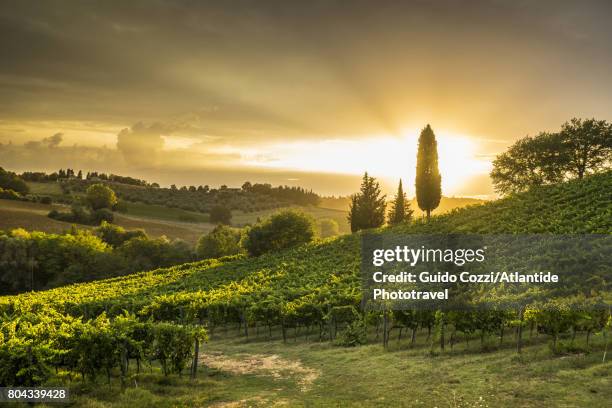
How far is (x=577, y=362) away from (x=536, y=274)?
37.4ft

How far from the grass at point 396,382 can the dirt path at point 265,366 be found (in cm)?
5

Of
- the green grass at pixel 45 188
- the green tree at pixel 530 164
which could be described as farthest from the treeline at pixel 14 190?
the green tree at pixel 530 164

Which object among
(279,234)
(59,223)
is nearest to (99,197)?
(59,223)

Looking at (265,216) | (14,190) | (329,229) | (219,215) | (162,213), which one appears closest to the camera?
(14,190)

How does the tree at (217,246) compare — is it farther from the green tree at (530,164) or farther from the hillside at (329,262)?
the green tree at (530,164)

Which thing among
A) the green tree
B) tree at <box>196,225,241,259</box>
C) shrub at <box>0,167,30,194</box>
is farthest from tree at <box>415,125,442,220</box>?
shrub at <box>0,167,30,194</box>

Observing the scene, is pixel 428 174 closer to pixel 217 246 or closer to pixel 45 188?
pixel 217 246

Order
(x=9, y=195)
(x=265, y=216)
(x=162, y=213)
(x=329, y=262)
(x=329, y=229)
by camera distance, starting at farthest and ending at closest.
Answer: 1. (x=162, y=213)
2. (x=265, y=216)
3. (x=329, y=229)
4. (x=9, y=195)
5. (x=329, y=262)

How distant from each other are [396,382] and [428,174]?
5609cm

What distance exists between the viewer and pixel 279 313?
94.7 feet

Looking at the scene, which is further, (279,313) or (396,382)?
(279,313)

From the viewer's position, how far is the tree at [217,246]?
291 ft

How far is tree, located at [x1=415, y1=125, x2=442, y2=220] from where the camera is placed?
67.5 m

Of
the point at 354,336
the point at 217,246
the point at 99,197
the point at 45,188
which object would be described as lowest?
the point at 217,246
